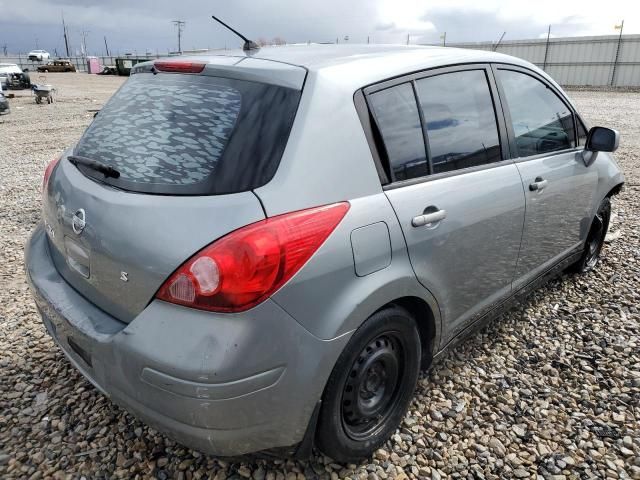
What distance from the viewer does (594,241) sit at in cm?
407

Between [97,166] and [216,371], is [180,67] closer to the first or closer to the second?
[97,166]

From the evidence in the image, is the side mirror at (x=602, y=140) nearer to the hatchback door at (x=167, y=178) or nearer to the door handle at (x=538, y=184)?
the door handle at (x=538, y=184)

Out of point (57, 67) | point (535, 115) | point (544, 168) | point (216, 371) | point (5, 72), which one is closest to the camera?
point (216, 371)

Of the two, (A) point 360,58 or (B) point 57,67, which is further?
(B) point 57,67

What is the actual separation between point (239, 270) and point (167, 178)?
48cm

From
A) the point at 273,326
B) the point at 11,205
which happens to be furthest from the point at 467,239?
the point at 11,205

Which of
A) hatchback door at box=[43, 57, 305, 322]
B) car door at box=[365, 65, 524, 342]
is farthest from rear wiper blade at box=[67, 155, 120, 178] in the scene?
car door at box=[365, 65, 524, 342]

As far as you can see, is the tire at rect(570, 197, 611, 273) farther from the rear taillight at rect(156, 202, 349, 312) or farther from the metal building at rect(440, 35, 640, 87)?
the metal building at rect(440, 35, 640, 87)

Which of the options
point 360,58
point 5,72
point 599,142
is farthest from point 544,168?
point 5,72

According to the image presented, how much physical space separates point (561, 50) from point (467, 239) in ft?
118

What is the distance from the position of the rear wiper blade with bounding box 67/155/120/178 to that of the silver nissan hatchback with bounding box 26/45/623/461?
13 millimetres

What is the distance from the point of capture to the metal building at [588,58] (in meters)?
29.4

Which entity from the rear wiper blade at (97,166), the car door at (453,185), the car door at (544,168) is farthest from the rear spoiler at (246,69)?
the car door at (544,168)

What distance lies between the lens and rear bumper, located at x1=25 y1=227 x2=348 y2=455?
1.52 meters
